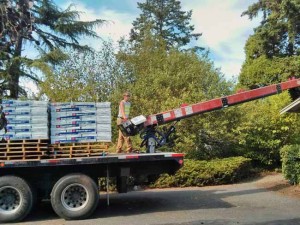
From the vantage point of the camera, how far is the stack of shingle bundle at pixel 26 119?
1008cm

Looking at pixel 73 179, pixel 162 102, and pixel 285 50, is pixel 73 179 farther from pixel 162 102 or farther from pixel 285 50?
pixel 285 50

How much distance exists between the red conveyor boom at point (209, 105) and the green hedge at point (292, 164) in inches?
102

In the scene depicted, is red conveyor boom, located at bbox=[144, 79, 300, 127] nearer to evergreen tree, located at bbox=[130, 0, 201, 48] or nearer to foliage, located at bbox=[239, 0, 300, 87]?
foliage, located at bbox=[239, 0, 300, 87]

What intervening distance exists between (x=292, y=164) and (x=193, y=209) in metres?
4.78

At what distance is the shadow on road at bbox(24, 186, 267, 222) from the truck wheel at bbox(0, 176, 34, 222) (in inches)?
16.3

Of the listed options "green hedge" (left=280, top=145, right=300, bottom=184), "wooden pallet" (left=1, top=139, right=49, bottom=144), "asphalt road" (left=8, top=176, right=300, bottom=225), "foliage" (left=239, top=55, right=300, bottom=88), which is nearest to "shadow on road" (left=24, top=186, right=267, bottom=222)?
"asphalt road" (left=8, top=176, right=300, bottom=225)

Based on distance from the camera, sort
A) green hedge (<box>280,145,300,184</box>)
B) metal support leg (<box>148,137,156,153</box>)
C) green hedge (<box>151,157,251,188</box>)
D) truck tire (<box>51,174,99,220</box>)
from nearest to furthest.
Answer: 1. truck tire (<box>51,174,99,220</box>)
2. metal support leg (<box>148,137,156,153</box>)
3. green hedge (<box>280,145,300,184</box>)
4. green hedge (<box>151,157,251,188</box>)

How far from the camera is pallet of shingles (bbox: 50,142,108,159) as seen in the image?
10.4 meters

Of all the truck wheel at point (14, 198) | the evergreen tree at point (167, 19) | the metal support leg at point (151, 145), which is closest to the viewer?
the truck wheel at point (14, 198)

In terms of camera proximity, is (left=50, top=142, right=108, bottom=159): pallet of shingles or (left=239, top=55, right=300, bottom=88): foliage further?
(left=239, top=55, right=300, bottom=88): foliage

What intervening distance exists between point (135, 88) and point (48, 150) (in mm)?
9727

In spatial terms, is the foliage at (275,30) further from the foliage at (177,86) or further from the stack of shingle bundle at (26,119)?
the stack of shingle bundle at (26,119)

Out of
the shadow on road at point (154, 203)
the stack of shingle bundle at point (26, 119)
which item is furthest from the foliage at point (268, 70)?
the stack of shingle bundle at point (26, 119)

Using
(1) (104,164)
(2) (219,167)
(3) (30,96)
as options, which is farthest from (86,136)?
(3) (30,96)
